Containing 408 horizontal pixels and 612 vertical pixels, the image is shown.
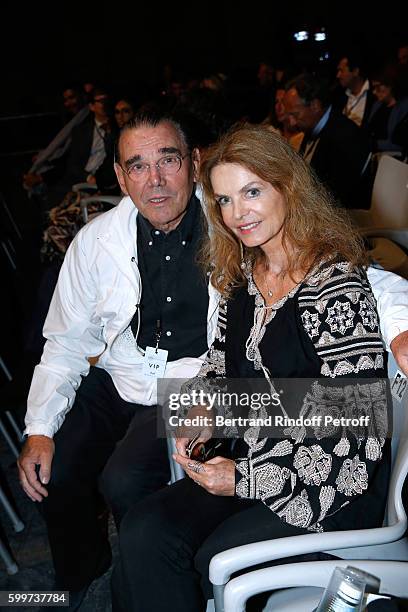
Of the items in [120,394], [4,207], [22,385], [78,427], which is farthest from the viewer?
[4,207]

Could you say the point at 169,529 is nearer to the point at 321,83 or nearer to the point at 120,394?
the point at 120,394

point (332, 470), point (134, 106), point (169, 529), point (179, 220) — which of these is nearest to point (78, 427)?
point (169, 529)

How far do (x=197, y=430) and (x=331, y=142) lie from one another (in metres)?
2.52

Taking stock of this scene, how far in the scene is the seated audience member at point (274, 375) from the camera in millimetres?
1216

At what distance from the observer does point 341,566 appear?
101cm

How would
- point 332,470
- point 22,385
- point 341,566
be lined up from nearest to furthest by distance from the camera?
point 341,566, point 332,470, point 22,385

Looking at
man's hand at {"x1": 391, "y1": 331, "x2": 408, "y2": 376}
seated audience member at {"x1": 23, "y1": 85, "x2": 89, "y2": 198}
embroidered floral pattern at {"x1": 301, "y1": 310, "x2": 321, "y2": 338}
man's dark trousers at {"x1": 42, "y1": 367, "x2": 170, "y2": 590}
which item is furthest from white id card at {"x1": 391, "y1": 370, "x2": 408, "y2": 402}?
seated audience member at {"x1": 23, "y1": 85, "x2": 89, "y2": 198}

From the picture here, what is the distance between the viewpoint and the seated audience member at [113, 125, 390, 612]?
1.22m

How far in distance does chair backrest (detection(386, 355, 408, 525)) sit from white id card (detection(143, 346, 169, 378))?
0.74 meters

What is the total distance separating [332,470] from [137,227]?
1.05m

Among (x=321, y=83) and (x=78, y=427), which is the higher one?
(x=321, y=83)

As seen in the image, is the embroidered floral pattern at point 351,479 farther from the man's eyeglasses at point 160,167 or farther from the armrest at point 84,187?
the armrest at point 84,187

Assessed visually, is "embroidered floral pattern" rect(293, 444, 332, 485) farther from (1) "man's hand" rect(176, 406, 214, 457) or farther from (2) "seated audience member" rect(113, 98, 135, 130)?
(2) "seated audience member" rect(113, 98, 135, 130)

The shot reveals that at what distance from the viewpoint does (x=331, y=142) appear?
11.5 feet
